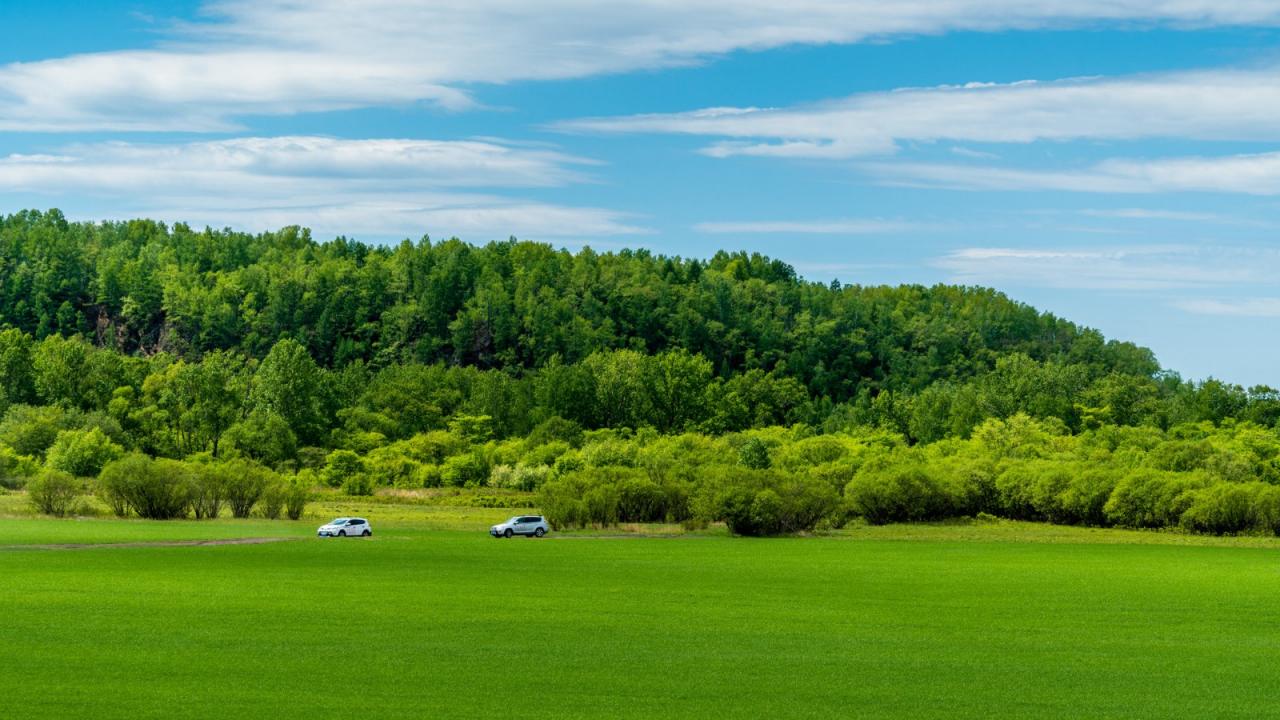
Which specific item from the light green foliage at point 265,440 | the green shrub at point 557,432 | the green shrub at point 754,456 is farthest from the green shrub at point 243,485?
the green shrub at point 557,432

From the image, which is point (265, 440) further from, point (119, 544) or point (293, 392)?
point (119, 544)

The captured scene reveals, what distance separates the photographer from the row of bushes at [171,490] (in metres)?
92.9

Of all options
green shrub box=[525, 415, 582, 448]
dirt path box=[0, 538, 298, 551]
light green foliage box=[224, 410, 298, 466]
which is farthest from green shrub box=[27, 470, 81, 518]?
green shrub box=[525, 415, 582, 448]

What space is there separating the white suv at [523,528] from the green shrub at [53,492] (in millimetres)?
31475

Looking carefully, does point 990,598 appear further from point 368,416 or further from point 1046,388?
point 1046,388

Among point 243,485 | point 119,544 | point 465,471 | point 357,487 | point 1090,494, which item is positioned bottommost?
point 357,487

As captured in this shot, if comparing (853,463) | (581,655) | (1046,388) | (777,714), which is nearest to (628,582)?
(581,655)

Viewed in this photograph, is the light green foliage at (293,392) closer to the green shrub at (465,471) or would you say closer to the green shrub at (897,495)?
the green shrub at (465,471)

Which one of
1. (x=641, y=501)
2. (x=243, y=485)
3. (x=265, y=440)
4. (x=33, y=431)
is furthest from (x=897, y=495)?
(x=33, y=431)

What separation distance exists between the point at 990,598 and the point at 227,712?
29859 millimetres

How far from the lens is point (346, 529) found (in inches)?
3098

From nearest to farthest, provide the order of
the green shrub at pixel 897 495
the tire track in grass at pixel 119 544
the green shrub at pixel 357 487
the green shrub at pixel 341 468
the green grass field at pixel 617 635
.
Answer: the green grass field at pixel 617 635
the tire track in grass at pixel 119 544
the green shrub at pixel 897 495
the green shrub at pixel 357 487
the green shrub at pixel 341 468

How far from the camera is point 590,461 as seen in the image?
138m

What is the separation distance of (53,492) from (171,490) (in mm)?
7604
